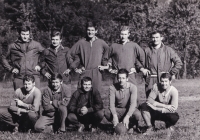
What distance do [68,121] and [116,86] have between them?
1.22 m

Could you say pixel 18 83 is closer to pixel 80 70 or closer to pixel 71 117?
pixel 80 70

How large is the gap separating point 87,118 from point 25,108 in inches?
50.1

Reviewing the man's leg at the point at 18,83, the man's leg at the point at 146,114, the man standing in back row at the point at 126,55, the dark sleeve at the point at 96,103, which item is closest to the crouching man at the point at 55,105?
the dark sleeve at the point at 96,103

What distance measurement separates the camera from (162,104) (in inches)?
265

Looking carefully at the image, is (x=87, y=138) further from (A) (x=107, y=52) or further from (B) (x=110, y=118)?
(A) (x=107, y=52)

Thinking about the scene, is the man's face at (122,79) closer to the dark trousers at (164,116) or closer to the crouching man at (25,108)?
the dark trousers at (164,116)

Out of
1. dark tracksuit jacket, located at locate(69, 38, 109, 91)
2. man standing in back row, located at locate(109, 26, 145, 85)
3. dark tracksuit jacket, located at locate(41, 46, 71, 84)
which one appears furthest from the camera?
dark tracksuit jacket, located at locate(41, 46, 71, 84)

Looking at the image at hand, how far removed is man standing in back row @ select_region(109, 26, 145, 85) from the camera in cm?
722

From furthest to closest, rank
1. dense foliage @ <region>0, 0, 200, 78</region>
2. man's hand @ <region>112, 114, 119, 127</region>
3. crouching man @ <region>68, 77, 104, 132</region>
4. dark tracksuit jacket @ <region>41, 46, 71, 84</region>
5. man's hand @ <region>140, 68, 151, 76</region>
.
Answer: dense foliage @ <region>0, 0, 200, 78</region>
dark tracksuit jacket @ <region>41, 46, 71, 84</region>
man's hand @ <region>140, 68, 151, 76</region>
crouching man @ <region>68, 77, 104, 132</region>
man's hand @ <region>112, 114, 119, 127</region>

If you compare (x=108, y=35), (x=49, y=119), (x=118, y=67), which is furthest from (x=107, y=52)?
(x=108, y=35)

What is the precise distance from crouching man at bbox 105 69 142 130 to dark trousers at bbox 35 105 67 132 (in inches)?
34.5

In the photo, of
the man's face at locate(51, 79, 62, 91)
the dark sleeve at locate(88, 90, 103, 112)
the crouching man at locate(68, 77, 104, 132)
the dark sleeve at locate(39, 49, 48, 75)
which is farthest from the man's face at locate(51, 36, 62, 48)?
the dark sleeve at locate(88, 90, 103, 112)

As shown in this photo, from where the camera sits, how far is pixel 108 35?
38.5 m

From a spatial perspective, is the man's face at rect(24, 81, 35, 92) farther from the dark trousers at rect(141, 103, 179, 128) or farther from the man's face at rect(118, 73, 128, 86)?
the dark trousers at rect(141, 103, 179, 128)
